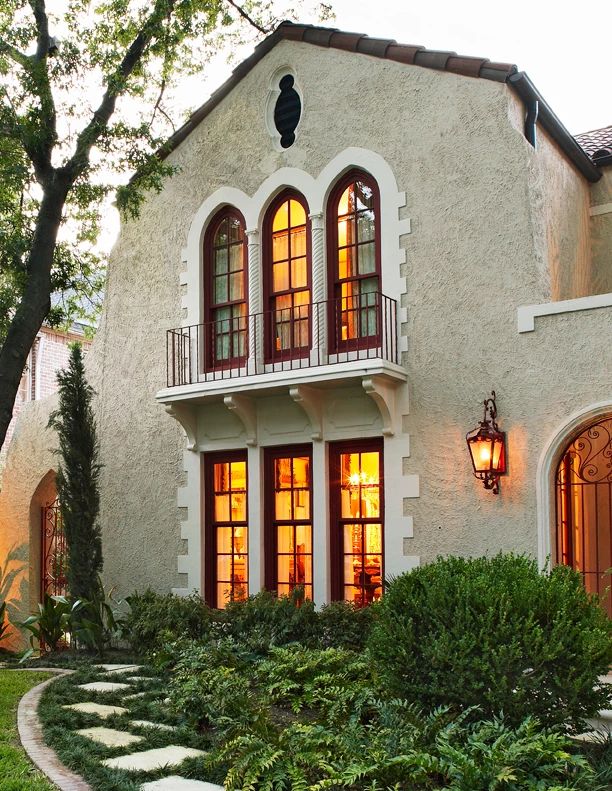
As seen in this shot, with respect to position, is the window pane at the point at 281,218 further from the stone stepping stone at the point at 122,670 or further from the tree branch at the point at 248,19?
the stone stepping stone at the point at 122,670

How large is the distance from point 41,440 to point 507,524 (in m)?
7.86

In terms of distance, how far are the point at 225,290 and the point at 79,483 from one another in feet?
10.5

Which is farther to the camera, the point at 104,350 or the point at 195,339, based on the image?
the point at 104,350

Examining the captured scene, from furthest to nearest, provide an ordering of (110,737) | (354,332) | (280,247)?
(280,247)
(354,332)
(110,737)

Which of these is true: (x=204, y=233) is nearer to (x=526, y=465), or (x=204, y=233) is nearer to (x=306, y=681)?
(x=526, y=465)

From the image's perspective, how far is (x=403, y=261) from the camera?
404 inches

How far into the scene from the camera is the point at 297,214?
11.3 metres

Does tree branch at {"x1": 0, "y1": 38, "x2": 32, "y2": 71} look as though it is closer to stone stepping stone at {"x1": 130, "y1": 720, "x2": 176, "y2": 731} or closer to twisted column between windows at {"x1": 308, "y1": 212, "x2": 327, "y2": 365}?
twisted column between windows at {"x1": 308, "y1": 212, "x2": 327, "y2": 365}

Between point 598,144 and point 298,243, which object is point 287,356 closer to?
point 298,243

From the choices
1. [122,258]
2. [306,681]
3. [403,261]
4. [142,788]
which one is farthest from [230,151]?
[142,788]

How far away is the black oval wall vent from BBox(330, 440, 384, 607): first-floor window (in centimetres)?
403

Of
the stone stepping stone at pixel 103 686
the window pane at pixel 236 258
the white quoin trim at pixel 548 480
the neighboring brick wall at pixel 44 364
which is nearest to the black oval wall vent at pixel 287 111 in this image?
the window pane at pixel 236 258

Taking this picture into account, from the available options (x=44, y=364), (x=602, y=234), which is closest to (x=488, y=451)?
(x=602, y=234)

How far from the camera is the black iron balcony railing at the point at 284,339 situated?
1041 centimetres
